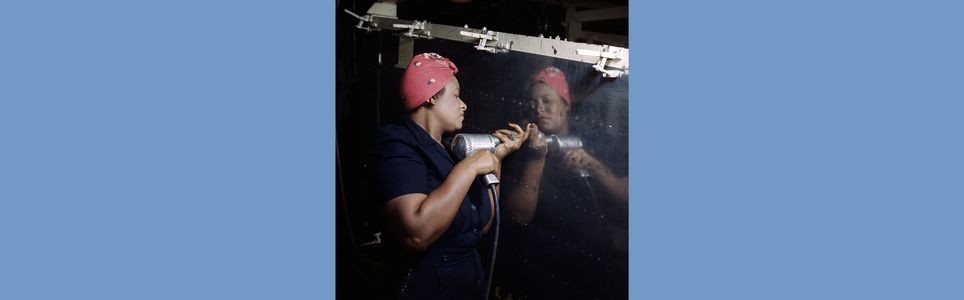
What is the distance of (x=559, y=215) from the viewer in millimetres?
3445

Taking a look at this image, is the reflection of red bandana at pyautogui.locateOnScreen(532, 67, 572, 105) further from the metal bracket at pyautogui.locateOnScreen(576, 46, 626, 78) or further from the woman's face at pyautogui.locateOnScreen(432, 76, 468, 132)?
the woman's face at pyautogui.locateOnScreen(432, 76, 468, 132)

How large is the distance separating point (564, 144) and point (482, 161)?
0.90 ft

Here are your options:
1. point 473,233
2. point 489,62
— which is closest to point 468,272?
point 473,233

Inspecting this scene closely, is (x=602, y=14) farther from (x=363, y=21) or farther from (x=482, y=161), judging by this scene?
(x=363, y=21)

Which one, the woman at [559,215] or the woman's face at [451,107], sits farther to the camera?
the woman's face at [451,107]

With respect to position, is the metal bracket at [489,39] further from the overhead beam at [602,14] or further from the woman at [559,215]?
the overhead beam at [602,14]

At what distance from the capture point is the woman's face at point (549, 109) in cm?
338

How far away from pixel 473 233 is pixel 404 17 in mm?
738

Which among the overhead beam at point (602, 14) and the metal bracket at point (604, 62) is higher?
the overhead beam at point (602, 14)

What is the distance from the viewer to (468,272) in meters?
3.58

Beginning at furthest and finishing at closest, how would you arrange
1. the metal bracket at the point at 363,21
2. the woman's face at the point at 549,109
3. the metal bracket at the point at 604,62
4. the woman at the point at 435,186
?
the metal bracket at the point at 363,21 < the woman at the point at 435,186 < the woman's face at the point at 549,109 < the metal bracket at the point at 604,62

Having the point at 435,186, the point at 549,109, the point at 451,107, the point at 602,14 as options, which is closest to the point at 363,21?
the point at 451,107

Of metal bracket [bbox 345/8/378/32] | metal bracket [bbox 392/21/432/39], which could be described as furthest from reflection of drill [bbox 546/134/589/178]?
metal bracket [bbox 345/8/378/32]

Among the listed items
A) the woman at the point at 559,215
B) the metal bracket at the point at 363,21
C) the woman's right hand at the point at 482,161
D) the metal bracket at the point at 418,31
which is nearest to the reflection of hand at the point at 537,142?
the woman at the point at 559,215
